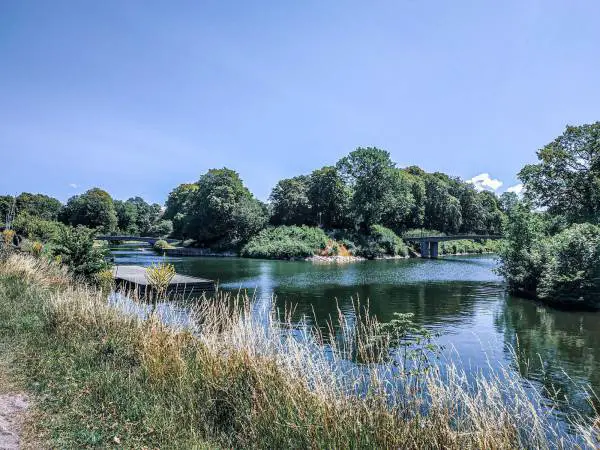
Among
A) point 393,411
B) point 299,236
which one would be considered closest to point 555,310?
point 393,411

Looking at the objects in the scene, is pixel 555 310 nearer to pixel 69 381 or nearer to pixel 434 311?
pixel 434 311

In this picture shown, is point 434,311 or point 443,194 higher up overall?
point 443,194

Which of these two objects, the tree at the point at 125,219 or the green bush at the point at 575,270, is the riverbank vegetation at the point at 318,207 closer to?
the green bush at the point at 575,270

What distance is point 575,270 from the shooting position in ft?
74.1

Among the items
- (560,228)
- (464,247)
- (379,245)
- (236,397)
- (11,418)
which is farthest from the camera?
(464,247)

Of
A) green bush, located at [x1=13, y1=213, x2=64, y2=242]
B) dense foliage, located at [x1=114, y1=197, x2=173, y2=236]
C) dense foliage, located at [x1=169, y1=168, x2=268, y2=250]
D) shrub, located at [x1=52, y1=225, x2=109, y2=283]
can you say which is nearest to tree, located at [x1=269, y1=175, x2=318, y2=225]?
dense foliage, located at [x1=169, y1=168, x2=268, y2=250]

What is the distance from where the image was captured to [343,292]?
2702cm

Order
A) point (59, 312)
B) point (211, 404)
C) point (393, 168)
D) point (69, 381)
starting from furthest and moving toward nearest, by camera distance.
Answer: point (393, 168), point (59, 312), point (69, 381), point (211, 404)

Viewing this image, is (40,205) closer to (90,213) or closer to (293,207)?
(90,213)

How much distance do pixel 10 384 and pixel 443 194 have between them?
94.3 m

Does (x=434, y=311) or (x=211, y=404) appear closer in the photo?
(x=211, y=404)

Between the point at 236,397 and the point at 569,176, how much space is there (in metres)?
37.1

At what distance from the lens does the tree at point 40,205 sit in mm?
105488

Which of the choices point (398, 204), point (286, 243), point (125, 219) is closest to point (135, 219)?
point (125, 219)
